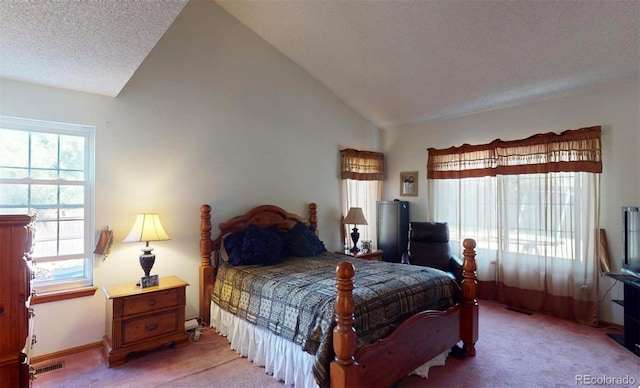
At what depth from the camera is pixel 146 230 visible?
113 inches

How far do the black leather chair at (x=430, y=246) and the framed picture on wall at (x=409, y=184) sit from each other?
921 millimetres

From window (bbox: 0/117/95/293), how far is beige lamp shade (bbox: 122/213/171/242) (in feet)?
1.48

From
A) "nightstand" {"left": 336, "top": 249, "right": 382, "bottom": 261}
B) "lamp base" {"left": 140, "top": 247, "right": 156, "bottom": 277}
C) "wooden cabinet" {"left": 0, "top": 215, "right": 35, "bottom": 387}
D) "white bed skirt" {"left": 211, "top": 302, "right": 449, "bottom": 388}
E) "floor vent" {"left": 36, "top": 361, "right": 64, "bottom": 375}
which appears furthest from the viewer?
"nightstand" {"left": 336, "top": 249, "right": 382, "bottom": 261}

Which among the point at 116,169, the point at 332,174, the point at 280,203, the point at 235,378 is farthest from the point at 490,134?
the point at 116,169

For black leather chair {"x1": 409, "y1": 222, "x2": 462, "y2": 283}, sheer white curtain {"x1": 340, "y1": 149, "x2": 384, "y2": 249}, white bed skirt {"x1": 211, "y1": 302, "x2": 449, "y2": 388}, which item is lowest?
white bed skirt {"x1": 211, "y1": 302, "x2": 449, "y2": 388}

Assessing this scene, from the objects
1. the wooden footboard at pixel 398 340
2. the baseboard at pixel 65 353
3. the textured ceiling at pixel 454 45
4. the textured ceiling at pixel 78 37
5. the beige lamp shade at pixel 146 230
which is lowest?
the baseboard at pixel 65 353

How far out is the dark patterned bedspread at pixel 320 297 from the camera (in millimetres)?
2053

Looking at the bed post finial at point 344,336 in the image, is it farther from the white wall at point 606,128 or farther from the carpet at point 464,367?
the white wall at point 606,128

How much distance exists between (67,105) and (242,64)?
1854 millimetres

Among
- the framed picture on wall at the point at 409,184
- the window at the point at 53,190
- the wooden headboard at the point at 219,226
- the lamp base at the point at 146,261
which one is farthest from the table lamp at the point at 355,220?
the window at the point at 53,190

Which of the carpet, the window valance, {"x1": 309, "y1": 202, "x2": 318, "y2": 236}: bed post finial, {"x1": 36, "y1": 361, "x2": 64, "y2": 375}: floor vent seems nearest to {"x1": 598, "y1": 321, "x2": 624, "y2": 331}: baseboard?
the carpet

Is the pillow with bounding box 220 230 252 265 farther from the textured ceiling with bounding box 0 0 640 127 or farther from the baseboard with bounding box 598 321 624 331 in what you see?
the baseboard with bounding box 598 321 624 331

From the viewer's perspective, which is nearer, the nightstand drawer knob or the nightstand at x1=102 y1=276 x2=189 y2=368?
the nightstand at x1=102 y1=276 x2=189 y2=368

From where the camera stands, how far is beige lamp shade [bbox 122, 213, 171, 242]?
9.30ft
